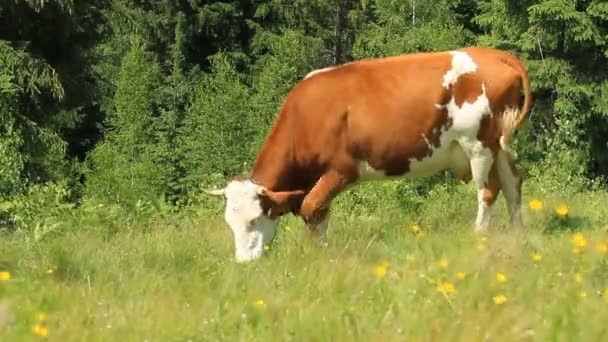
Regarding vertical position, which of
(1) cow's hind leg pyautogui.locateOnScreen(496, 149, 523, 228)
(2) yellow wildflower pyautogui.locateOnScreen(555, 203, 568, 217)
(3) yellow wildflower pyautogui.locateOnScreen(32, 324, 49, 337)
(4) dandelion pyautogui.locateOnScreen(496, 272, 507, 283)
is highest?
(3) yellow wildflower pyautogui.locateOnScreen(32, 324, 49, 337)

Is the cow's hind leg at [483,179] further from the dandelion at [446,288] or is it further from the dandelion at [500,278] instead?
the dandelion at [446,288]

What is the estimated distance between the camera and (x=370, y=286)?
461cm

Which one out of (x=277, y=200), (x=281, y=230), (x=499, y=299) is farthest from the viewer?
(x=281, y=230)

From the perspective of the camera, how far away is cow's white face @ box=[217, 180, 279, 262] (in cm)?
685

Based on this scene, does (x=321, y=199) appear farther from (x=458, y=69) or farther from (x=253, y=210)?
(x=458, y=69)

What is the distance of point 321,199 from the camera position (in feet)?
24.8

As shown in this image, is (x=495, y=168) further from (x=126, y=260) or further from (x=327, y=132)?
(x=126, y=260)

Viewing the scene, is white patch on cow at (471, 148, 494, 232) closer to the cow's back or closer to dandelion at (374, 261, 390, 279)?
the cow's back

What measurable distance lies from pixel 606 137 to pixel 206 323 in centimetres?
1562

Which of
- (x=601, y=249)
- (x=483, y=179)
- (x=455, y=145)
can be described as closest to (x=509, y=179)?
(x=483, y=179)

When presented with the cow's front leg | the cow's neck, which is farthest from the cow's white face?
the cow's neck

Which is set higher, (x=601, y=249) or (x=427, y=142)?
(x=601, y=249)

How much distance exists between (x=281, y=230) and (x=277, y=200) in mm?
818

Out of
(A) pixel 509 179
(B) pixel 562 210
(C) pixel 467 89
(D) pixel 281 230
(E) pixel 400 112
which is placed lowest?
(D) pixel 281 230
